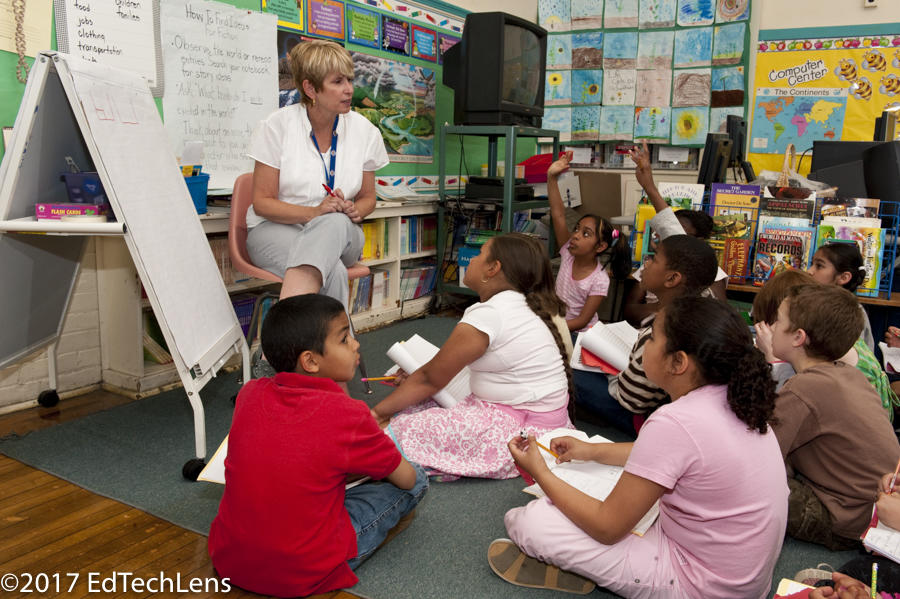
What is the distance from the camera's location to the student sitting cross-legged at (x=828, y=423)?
163cm

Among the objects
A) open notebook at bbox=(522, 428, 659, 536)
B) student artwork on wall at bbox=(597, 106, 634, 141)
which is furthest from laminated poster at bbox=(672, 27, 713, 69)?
open notebook at bbox=(522, 428, 659, 536)

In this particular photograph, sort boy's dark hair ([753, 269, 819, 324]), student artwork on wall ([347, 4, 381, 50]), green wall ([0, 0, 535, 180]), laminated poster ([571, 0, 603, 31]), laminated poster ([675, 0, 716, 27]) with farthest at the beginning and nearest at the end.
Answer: laminated poster ([571, 0, 603, 31]) → laminated poster ([675, 0, 716, 27]) → green wall ([0, 0, 535, 180]) → student artwork on wall ([347, 4, 381, 50]) → boy's dark hair ([753, 269, 819, 324])

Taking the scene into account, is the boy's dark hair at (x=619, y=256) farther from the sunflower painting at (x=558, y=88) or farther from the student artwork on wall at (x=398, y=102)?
the sunflower painting at (x=558, y=88)

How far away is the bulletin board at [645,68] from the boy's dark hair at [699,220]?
91.1 inches

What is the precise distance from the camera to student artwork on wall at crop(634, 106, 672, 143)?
5.11 metres

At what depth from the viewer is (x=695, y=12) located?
4879 millimetres

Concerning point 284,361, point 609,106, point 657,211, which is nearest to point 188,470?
point 284,361

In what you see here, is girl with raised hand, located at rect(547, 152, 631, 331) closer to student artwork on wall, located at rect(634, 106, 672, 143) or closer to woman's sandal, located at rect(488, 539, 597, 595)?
woman's sandal, located at rect(488, 539, 597, 595)

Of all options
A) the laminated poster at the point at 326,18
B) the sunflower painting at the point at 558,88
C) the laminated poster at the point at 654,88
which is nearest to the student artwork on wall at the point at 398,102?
the laminated poster at the point at 326,18

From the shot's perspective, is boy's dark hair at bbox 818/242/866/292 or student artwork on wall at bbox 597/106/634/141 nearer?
boy's dark hair at bbox 818/242/866/292

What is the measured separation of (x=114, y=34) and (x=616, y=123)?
369 cm

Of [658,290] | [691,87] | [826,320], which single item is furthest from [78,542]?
[691,87]

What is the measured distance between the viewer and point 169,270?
6.78ft

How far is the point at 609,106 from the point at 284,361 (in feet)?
14.5
